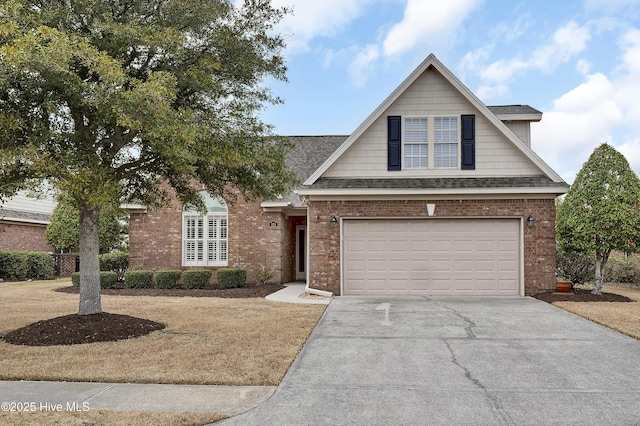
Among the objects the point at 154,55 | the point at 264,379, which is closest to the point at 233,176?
the point at 154,55

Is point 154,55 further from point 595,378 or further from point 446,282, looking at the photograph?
point 446,282

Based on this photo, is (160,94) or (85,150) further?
(85,150)

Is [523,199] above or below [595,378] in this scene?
above

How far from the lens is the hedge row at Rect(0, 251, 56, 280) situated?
23.3 metres

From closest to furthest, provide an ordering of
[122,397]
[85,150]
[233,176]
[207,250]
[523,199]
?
[122,397], [85,150], [233,176], [523,199], [207,250]

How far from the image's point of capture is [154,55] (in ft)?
30.1

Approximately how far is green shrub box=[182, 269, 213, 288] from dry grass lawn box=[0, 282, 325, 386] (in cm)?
491

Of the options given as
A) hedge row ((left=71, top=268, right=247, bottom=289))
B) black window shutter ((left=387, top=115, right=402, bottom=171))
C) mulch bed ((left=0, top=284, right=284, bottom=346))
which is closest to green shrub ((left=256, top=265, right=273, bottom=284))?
hedge row ((left=71, top=268, right=247, bottom=289))

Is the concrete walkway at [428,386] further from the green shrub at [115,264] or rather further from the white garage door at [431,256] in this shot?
the green shrub at [115,264]

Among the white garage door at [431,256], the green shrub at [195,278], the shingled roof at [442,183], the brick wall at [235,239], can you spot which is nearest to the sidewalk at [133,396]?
the white garage door at [431,256]

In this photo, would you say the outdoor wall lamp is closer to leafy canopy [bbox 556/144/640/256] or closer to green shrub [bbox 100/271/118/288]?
leafy canopy [bbox 556/144/640/256]

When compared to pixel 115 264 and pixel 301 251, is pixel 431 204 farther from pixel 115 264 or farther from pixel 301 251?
pixel 115 264

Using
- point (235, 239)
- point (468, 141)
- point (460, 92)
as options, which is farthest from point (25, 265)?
point (460, 92)

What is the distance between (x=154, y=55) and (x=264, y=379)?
6.22 metres
